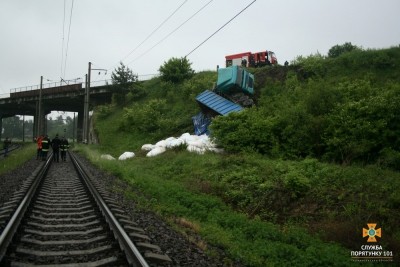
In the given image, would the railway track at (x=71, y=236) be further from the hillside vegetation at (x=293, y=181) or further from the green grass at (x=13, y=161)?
the green grass at (x=13, y=161)

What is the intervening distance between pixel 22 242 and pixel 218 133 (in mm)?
13572

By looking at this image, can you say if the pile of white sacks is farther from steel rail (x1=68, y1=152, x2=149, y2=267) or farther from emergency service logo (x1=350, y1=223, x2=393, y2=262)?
steel rail (x1=68, y1=152, x2=149, y2=267)

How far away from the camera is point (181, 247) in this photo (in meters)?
6.23

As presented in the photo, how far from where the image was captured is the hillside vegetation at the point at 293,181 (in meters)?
8.11

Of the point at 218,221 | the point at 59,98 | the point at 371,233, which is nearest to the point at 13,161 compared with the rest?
the point at 218,221

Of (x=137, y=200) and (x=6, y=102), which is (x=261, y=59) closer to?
(x=137, y=200)

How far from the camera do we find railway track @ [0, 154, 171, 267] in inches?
198

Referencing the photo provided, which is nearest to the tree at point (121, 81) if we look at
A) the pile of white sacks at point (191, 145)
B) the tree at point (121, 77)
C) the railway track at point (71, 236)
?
the tree at point (121, 77)

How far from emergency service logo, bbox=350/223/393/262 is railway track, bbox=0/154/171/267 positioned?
469 cm

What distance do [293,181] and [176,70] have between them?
33459 mm

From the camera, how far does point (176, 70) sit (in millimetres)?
42469

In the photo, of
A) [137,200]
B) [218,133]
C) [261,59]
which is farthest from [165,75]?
[137,200]

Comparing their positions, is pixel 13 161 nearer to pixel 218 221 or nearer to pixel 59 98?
pixel 218 221

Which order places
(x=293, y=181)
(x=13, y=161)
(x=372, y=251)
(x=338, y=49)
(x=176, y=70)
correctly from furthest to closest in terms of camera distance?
(x=338, y=49), (x=176, y=70), (x=13, y=161), (x=293, y=181), (x=372, y=251)
